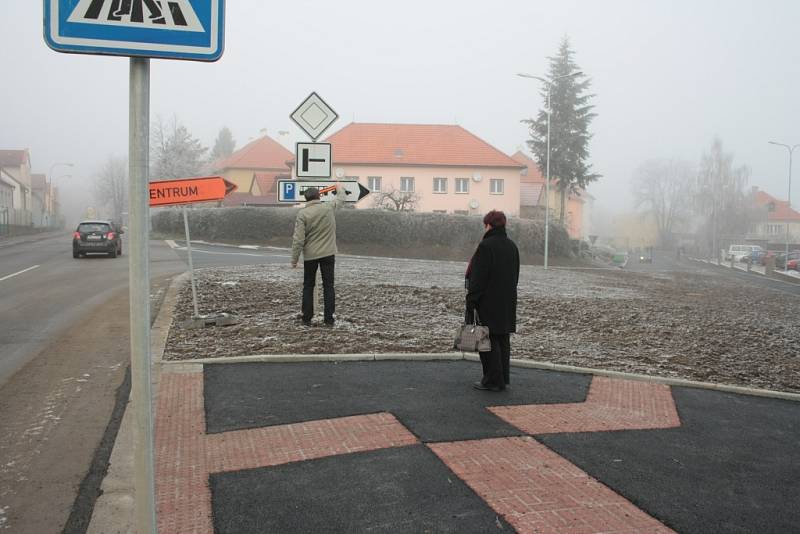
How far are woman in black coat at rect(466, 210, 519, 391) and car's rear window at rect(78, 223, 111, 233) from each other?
23600 millimetres

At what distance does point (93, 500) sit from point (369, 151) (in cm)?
6133

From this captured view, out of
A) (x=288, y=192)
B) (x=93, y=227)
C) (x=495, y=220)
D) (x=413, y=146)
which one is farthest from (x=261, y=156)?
(x=495, y=220)

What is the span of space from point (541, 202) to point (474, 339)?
70510 millimetres

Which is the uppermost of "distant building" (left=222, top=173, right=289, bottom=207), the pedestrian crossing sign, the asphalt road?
"distant building" (left=222, top=173, right=289, bottom=207)

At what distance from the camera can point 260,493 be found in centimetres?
408

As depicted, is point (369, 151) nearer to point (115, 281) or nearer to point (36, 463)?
point (115, 281)

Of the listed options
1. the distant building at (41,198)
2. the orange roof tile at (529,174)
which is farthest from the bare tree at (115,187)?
the orange roof tile at (529,174)

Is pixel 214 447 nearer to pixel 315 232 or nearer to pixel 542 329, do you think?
pixel 315 232

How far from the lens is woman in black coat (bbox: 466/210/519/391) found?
648 cm

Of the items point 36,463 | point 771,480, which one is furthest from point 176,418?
point 771,480

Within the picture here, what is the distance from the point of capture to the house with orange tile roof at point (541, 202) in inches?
2511

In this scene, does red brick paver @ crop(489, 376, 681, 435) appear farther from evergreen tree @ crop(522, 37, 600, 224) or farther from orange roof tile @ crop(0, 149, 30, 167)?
orange roof tile @ crop(0, 149, 30, 167)

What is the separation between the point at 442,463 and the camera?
455 cm

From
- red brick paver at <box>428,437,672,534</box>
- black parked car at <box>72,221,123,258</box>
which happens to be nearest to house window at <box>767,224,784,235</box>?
black parked car at <box>72,221,123,258</box>
